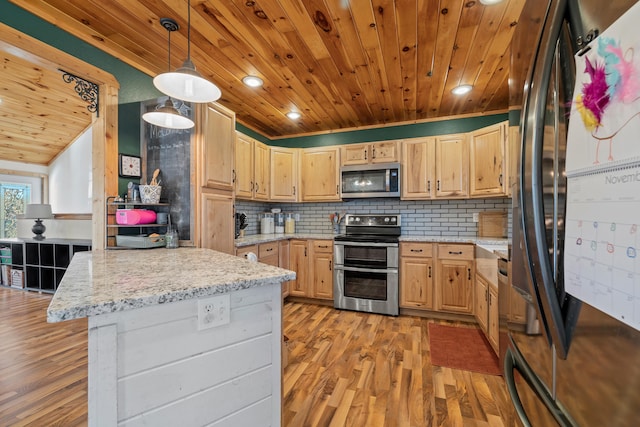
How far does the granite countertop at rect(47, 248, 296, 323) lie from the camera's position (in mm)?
828

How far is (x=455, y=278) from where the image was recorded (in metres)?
3.13

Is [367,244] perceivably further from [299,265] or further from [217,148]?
[217,148]

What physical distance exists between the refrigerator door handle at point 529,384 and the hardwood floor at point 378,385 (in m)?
0.78

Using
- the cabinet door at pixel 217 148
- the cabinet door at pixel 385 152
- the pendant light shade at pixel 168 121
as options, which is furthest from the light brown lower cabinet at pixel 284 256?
the pendant light shade at pixel 168 121

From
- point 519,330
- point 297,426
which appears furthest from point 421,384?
point 519,330

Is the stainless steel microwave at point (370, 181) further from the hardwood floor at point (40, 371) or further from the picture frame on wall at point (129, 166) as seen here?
the hardwood floor at point (40, 371)

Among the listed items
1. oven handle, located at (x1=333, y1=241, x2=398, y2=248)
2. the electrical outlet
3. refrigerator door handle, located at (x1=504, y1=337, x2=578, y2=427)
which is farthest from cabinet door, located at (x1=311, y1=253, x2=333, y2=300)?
refrigerator door handle, located at (x1=504, y1=337, x2=578, y2=427)

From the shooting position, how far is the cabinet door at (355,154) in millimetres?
3785

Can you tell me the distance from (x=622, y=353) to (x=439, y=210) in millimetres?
3473

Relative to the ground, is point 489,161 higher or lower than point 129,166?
higher

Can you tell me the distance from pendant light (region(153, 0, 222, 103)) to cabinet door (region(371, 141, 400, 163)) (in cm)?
249

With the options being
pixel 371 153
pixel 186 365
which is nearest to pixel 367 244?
pixel 371 153

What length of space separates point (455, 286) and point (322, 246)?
5.42 feet

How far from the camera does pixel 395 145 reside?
12.0 feet
